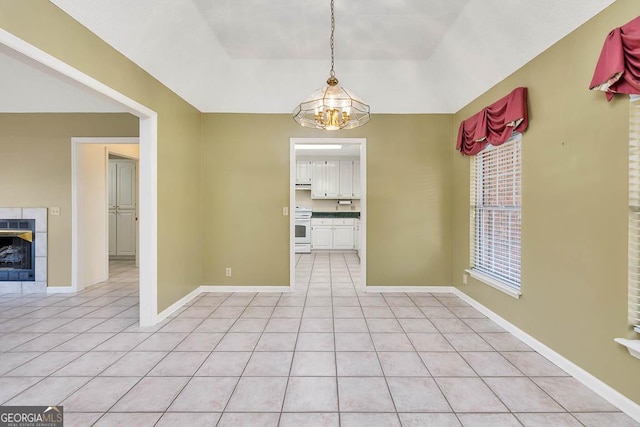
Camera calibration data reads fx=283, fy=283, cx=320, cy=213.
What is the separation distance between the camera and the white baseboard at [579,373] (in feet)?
5.65

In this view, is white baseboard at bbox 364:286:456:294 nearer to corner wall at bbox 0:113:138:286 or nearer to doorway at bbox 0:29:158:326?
doorway at bbox 0:29:158:326

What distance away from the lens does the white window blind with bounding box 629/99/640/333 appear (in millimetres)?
1703

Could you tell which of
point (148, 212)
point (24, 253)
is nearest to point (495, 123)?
point (148, 212)

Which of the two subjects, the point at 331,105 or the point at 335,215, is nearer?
the point at 331,105

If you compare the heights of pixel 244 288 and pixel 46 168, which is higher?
pixel 46 168

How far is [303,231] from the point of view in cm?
732

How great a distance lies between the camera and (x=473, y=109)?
11.7 feet

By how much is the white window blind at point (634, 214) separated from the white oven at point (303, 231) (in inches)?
237

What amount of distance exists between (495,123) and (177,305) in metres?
4.15

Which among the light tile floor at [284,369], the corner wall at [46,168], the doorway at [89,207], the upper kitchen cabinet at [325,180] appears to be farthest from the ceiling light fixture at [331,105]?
the upper kitchen cabinet at [325,180]

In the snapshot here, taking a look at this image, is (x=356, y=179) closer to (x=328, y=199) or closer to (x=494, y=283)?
(x=328, y=199)

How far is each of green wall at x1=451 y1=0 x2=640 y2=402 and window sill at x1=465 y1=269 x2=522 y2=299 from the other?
81 millimetres

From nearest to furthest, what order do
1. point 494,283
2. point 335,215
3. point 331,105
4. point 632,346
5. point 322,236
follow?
point 632,346, point 331,105, point 494,283, point 322,236, point 335,215

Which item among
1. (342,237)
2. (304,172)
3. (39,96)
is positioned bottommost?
(342,237)
